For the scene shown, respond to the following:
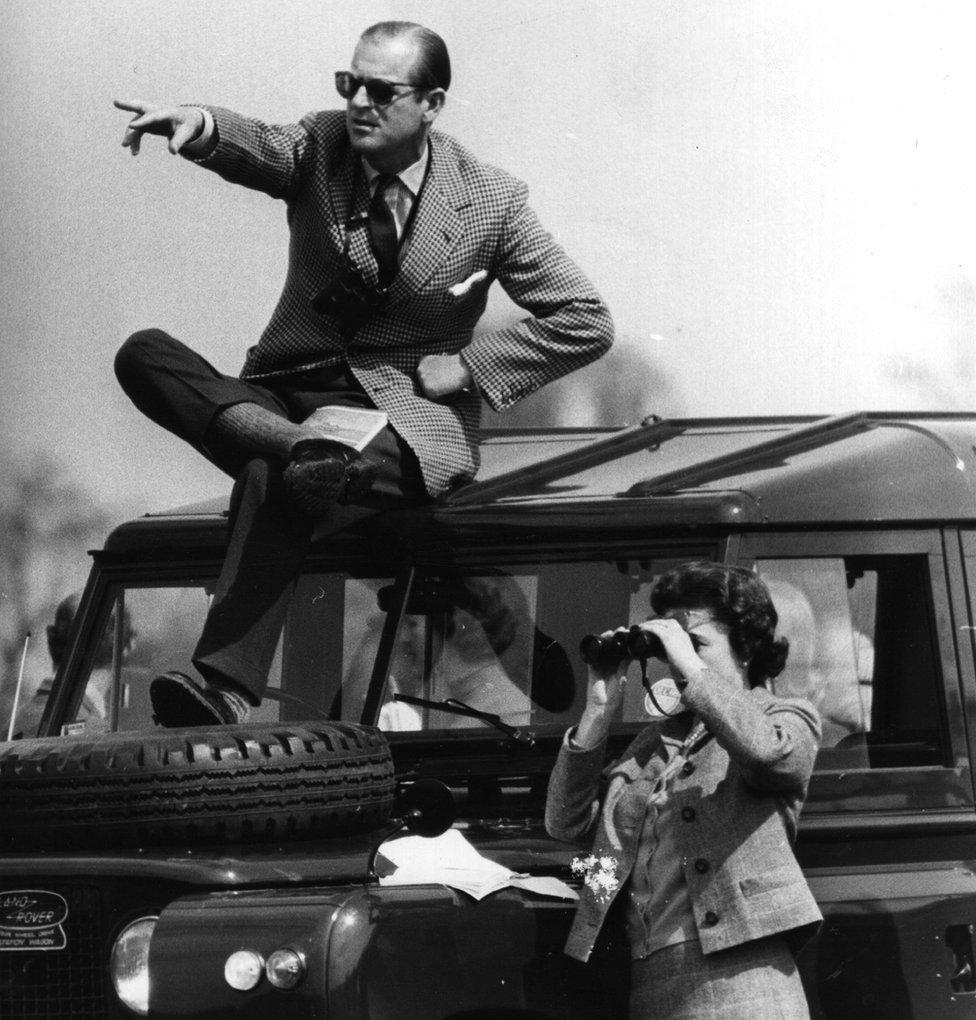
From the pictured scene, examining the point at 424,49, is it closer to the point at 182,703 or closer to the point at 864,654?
the point at 182,703

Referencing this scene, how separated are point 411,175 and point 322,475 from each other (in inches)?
37.1

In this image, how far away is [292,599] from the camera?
4.53 metres

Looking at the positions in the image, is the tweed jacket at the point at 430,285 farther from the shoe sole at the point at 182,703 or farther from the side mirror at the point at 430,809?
the side mirror at the point at 430,809

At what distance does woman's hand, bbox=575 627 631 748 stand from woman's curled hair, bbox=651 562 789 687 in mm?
138

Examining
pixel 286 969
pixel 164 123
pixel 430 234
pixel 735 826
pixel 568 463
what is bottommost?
pixel 286 969

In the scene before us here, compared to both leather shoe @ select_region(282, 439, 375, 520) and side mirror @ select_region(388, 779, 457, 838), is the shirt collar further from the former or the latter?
side mirror @ select_region(388, 779, 457, 838)

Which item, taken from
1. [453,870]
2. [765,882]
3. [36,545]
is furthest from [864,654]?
[36,545]

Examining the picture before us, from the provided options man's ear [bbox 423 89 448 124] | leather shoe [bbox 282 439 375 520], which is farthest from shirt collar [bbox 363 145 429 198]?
leather shoe [bbox 282 439 375 520]

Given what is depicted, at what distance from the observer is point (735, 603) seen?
3570 mm

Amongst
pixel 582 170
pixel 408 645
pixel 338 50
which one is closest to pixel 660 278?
pixel 582 170

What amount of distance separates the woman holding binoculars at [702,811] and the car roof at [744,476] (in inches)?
22.6

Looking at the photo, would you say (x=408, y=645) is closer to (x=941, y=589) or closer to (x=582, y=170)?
(x=941, y=589)

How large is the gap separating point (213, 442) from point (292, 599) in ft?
1.57

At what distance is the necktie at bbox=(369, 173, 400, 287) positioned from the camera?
14.7 feet
